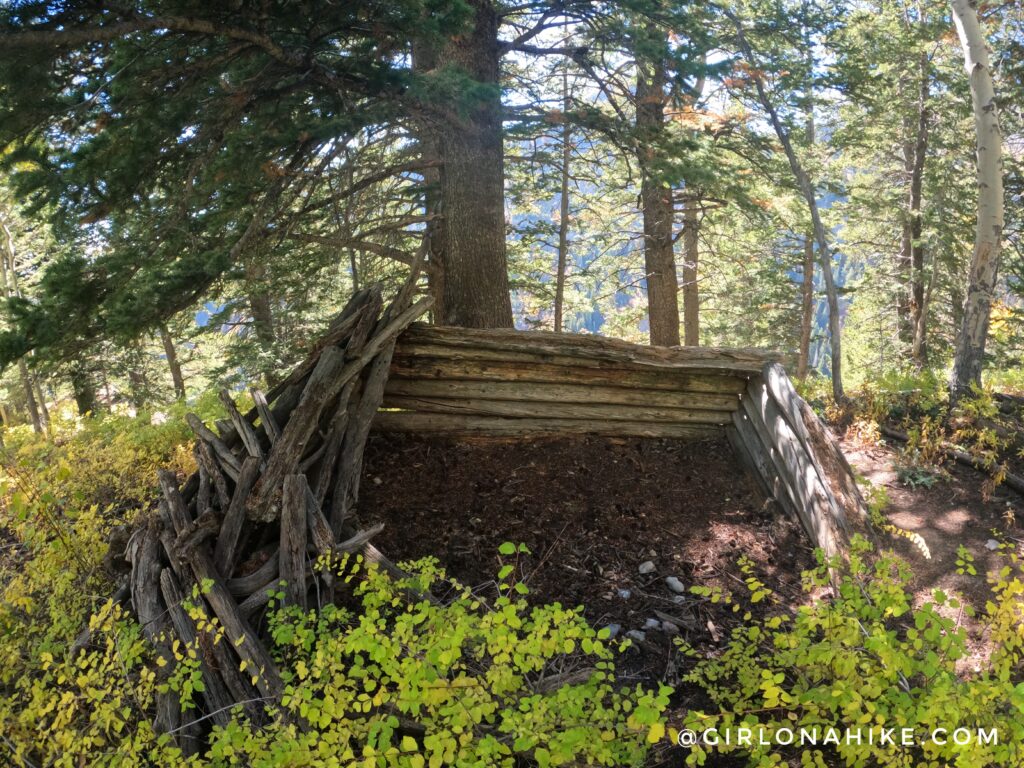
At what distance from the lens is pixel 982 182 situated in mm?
6793

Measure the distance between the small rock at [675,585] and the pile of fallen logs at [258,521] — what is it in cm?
203

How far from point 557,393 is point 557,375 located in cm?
17

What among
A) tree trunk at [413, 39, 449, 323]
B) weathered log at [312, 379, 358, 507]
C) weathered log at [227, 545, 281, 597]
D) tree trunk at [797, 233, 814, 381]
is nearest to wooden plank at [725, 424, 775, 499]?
tree trunk at [413, 39, 449, 323]

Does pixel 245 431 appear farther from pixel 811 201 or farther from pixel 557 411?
pixel 811 201

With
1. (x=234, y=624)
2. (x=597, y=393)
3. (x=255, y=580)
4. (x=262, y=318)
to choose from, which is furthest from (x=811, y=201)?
(x=262, y=318)

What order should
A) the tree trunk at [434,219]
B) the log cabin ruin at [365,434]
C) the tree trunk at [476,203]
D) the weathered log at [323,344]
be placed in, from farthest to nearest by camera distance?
the tree trunk at [434,219]
the tree trunk at [476,203]
the weathered log at [323,344]
the log cabin ruin at [365,434]

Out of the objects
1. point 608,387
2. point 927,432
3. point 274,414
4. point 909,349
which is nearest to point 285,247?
point 274,414

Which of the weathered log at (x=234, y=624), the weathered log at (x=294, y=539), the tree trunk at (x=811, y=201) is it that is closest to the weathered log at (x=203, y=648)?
the weathered log at (x=234, y=624)

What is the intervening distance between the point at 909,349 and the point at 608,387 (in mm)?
12425

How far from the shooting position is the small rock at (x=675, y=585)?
432cm

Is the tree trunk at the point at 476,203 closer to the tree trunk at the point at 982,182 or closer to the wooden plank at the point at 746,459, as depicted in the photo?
the wooden plank at the point at 746,459

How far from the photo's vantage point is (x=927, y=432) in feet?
21.3

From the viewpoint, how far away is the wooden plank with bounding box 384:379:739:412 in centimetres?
567

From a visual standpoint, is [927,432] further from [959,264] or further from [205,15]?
[959,264]
